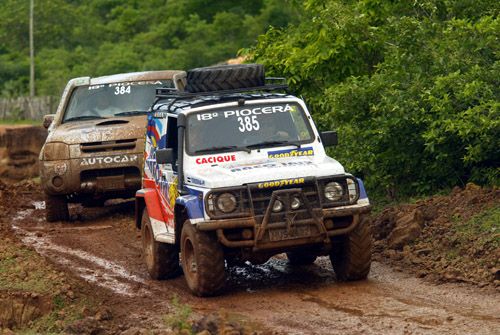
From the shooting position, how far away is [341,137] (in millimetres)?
15148

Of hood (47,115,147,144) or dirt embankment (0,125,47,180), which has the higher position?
hood (47,115,147,144)

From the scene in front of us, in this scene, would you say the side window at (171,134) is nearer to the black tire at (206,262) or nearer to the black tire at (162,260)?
the black tire at (162,260)

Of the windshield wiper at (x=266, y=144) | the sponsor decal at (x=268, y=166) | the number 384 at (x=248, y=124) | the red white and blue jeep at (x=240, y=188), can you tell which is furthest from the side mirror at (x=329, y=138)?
the number 384 at (x=248, y=124)

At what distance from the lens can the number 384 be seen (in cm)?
1130

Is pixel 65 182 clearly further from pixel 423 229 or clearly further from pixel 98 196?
pixel 423 229

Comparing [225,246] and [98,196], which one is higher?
[225,246]

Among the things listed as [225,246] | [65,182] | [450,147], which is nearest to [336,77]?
[450,147]

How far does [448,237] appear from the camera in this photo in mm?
11961

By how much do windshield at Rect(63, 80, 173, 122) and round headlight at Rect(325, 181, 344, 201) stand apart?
714cm

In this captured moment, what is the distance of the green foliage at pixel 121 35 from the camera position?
50594 mm

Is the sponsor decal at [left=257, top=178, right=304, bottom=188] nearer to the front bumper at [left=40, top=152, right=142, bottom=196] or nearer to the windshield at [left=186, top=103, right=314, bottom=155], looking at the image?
the windshield at [left=186, top=103, right=314, bottom=155]

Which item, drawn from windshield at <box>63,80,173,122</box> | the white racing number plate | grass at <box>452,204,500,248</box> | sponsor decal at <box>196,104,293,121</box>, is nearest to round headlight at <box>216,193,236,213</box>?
the white racing number plate

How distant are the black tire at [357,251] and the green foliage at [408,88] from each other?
2.49 meters

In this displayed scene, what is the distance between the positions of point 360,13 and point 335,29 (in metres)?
0.52
